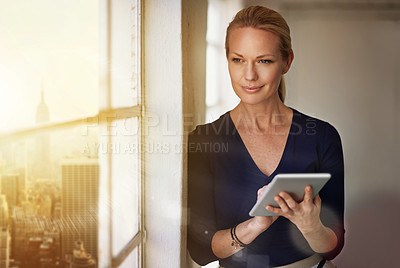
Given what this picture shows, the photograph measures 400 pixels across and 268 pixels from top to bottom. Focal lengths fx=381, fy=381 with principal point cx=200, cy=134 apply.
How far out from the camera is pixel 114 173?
3.09ft

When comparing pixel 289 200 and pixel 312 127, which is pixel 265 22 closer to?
pixel 312 127

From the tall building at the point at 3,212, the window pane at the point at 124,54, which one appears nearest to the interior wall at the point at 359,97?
the window pane at the point at 124,54

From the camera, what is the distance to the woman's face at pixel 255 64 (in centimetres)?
113

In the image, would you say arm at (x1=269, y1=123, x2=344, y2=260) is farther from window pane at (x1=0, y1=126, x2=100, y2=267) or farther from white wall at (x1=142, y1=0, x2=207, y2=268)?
window pane at (x1=0, y1=126, x2=100, y2=267)

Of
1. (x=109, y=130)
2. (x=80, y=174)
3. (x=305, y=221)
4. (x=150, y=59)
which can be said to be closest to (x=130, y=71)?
(x=150, y=59)

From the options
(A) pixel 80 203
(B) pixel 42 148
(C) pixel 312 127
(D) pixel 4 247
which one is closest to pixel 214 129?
(C) pixel 312 127

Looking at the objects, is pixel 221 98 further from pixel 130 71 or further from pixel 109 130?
pixel 109 130

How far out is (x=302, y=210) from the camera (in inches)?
42.8

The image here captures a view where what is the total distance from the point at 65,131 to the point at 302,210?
700 millimetres

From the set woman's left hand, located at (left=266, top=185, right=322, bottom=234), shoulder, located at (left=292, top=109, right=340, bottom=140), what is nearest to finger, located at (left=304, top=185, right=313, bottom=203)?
woman's left hand, located at (left=266, top=185, right=322, bottom=234)

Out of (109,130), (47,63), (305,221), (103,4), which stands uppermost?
(103,4)

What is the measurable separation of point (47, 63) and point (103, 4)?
0.90ft

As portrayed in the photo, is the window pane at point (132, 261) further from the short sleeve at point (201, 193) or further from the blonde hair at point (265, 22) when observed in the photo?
the blonde hair at point (265, 22)

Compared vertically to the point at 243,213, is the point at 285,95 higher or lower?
higher
